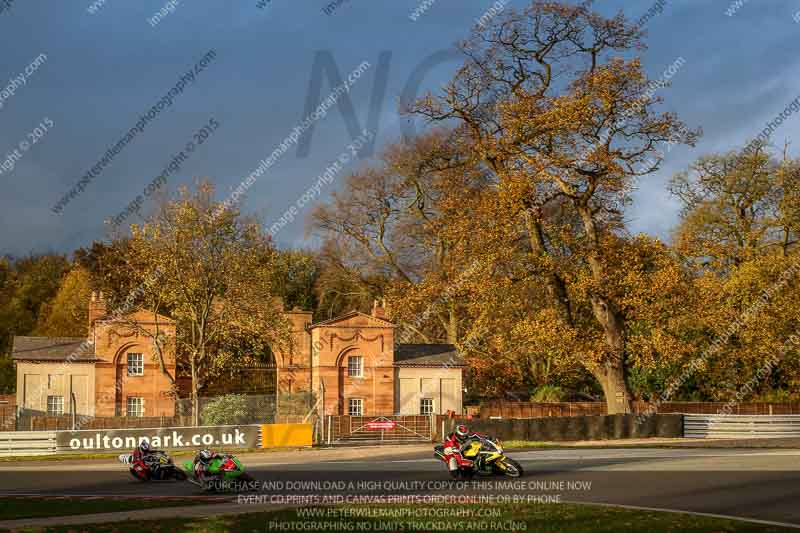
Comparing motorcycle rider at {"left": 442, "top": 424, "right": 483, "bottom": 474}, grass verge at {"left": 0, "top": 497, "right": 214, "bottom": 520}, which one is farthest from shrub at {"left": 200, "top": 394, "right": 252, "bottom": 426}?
grass verge at {"left": 0, "top": 497, "right": 214, "bottom": 520}

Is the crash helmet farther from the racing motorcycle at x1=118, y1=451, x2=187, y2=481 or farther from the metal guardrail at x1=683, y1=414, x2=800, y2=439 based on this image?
the metal guardrail at x1=683, y1=414, x2=800, y2=439

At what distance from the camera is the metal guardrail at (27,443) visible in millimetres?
42062

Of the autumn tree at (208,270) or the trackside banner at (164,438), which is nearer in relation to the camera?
the trackside banner at (164,438)

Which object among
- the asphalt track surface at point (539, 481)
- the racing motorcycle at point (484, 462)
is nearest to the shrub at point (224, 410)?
the asphalt track surface at point (539, 481)

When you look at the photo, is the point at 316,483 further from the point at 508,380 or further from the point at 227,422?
the point at 508,380

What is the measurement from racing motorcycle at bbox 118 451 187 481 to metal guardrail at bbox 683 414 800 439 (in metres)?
27.1

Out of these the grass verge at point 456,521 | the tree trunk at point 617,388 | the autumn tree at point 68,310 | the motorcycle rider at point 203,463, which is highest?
the autumn tree at point 68,310

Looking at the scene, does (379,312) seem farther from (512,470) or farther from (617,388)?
(512,470)

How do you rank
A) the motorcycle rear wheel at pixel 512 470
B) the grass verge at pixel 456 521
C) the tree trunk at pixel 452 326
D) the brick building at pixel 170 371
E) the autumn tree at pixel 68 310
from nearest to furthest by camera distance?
the grass verge at pixel 456 521
the motorcycle rear wheel at pixel 512 470
the brick building at pixel 170 371
the tree trunk at pixel 452 326
the autumn tree at pixel 68 310

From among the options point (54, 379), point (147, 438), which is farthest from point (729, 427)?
point (54, 379)

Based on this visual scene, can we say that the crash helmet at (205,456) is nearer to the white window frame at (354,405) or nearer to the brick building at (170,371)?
the brick building at (170,371)

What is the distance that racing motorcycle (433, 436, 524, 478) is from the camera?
2452 centimetres

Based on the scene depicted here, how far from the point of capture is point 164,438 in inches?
1673

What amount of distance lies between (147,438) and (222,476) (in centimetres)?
2013
